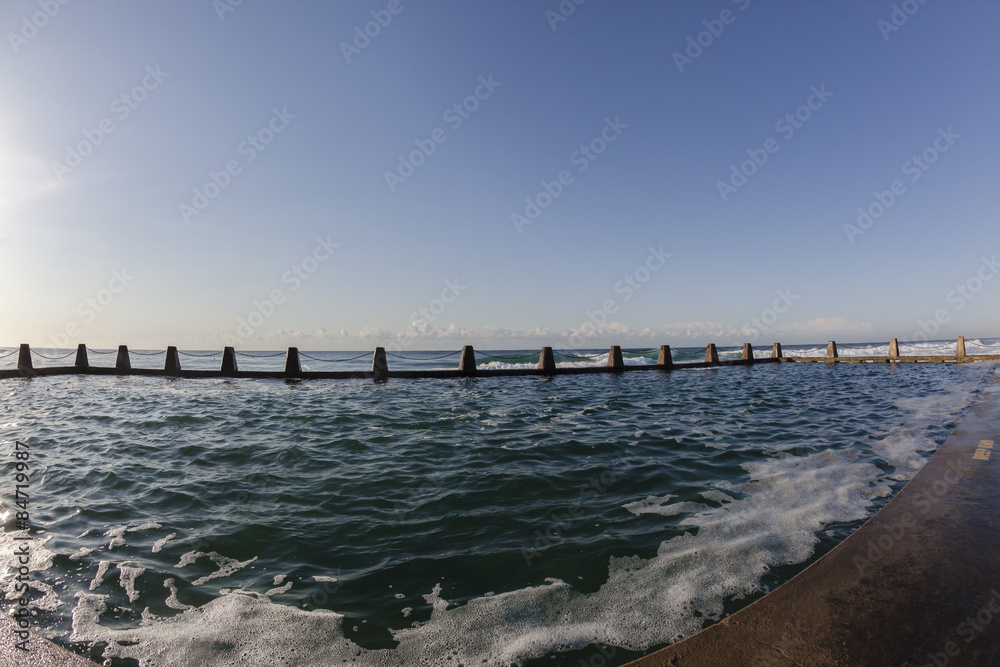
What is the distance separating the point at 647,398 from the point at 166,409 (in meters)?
10.7

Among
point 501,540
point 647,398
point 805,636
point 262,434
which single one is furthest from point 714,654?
point 647,398

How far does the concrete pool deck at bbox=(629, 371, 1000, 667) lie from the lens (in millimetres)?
1685

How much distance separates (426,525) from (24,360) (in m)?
21.8

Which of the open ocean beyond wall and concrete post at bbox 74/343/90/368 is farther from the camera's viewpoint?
concrete post at bbox 74/343/90/368

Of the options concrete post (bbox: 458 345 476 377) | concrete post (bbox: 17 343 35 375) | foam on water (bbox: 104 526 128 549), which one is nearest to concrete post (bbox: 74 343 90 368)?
concrete post (bbox: 17 343 35 375)

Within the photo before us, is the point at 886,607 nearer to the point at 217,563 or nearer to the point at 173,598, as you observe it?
the point at 173,598

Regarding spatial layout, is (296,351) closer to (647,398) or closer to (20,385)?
(20,385)

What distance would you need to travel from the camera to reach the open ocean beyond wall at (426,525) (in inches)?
94.3

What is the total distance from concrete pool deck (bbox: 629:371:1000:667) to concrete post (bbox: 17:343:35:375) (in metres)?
23.5

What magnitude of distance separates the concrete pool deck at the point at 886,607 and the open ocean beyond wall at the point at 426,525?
18.2 inches

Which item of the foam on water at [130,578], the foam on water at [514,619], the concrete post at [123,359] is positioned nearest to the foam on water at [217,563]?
the foam on water at [514,619]

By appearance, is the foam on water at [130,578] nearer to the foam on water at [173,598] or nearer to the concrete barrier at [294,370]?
the foam on water at [173,598]

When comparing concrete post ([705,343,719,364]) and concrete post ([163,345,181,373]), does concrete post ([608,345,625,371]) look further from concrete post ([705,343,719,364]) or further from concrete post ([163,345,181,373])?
concrete post ([163,345,181,373])

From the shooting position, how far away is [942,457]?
428 centimetres
